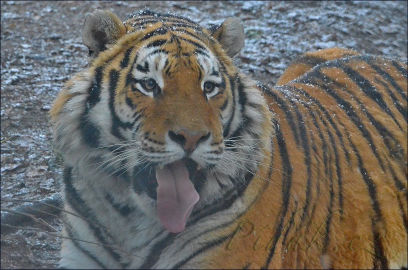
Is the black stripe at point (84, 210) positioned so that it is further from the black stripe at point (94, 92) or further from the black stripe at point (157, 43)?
the black stripe at point (157, 43)

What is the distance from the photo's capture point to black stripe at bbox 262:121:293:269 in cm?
247

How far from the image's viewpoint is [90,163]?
2424mm

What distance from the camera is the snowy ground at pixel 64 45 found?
3758mm

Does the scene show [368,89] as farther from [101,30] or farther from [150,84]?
[101,30]

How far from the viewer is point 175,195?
222 centimetres

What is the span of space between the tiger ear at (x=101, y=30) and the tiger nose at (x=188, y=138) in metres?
0.56

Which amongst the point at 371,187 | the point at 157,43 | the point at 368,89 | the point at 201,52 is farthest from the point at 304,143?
the point at 157,43

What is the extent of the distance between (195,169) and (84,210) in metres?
0.56

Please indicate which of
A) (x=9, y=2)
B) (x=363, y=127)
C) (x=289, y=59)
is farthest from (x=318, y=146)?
(x=9, y=2)

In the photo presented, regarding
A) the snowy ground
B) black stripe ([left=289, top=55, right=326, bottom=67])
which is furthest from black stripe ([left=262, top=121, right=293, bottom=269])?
black stripe ([left=289, top=55, right=326, bottom=67])

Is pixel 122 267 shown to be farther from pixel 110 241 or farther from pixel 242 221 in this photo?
pixel 242 221

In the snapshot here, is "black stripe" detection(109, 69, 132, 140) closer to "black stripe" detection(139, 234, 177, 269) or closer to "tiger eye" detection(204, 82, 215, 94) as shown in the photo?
"tiger eye" detection(204, 82, 215, 94)

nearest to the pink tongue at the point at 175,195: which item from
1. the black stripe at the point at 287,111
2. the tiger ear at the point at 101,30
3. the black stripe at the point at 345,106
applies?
the tiger ear at the point at 101,30

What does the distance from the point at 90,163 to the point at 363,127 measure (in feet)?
4.80
